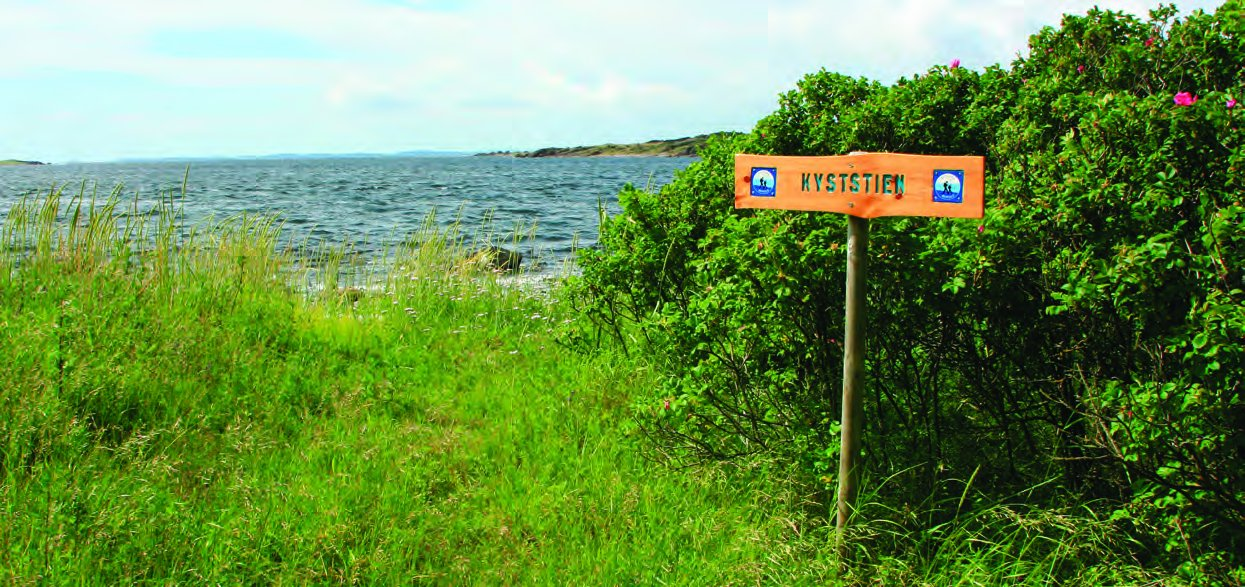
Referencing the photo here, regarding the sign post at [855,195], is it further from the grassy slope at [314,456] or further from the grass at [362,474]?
the grassy slope at [314,456]

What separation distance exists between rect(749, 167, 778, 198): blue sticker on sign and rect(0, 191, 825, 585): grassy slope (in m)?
1.33

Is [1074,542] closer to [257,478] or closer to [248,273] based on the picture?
[257,478]

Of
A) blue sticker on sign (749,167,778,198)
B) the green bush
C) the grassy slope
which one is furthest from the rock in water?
blue sticker on sign (749,167,778,198)

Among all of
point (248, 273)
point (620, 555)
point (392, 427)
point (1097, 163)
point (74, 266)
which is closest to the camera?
point (1097, 163)

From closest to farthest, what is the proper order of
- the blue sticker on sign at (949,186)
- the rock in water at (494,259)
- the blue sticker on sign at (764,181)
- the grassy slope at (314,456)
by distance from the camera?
1. the blue sticker on sign at (949,186)
2. the blue sticker on sign at (764,181)
3. the grassy slope at (314,456)
4. the rock in water at (494,259)

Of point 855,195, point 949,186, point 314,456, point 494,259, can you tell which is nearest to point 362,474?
point 314,456

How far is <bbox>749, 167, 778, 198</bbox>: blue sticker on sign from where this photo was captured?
3107mm

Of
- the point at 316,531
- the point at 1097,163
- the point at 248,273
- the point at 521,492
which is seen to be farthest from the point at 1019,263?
the point at 248,273

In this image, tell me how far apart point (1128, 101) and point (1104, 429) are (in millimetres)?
1205

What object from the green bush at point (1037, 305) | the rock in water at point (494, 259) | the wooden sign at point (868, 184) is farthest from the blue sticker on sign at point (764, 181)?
the rock in water at point (494, 259)

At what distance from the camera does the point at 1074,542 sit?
3129mm

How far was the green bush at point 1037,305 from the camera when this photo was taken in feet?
8.95

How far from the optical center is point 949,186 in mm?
2713

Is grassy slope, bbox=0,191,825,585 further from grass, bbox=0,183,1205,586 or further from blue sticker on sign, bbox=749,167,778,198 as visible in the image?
blue sticker on sign, bbox=749,167,778,198
